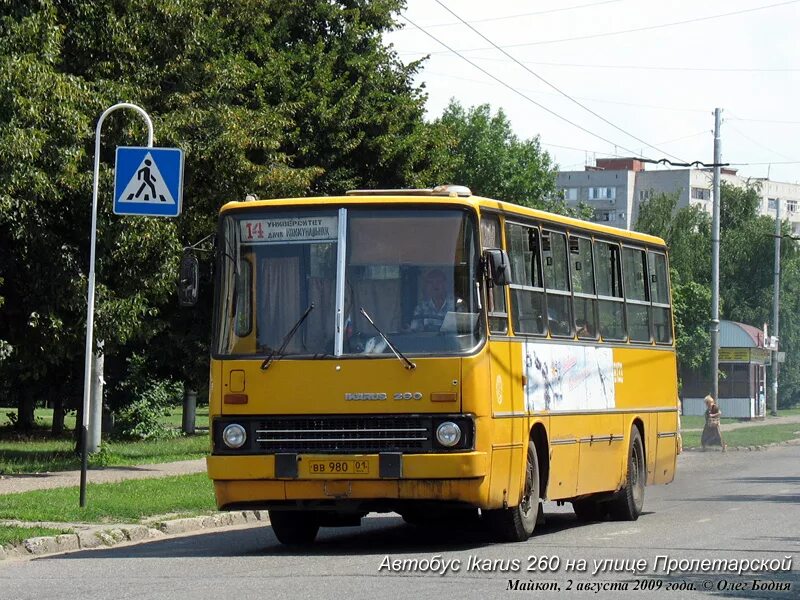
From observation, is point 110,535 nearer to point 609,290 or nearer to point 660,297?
point 609,290

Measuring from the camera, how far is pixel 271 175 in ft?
99.9

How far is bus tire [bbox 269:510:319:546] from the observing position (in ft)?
50.0

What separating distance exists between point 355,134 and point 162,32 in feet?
35.8

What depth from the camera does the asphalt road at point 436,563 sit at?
11.0m

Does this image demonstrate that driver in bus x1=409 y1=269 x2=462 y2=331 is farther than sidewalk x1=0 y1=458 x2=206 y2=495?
No

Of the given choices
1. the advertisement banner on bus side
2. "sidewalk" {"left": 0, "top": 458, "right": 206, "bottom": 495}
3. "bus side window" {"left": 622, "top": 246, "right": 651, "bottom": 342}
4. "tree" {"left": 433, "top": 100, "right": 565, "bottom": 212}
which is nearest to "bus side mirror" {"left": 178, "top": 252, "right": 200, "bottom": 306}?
the advertisement banner on bus side

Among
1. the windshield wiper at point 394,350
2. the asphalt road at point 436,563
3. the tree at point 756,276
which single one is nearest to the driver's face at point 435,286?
the windshield wiper at point 394,350

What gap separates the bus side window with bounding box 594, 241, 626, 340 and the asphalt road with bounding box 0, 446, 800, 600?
7.37 feet

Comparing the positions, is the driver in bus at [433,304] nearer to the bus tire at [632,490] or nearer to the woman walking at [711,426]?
the bus tire at [632,490]

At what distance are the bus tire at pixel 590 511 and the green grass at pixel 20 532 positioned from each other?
6.46 metres

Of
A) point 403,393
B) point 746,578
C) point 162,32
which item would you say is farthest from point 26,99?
point 746,578

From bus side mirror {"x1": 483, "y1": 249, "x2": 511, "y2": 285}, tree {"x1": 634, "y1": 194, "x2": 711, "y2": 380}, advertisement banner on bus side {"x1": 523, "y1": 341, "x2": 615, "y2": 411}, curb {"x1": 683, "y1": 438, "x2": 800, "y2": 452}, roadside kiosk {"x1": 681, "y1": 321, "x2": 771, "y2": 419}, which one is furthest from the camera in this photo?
tree {"x1": 634, "y1": 194, "x2": 711, "y2": 380}

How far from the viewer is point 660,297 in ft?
68.3

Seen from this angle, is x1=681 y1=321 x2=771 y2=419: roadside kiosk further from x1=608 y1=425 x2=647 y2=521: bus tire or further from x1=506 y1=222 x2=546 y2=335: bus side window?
x1=506 y1=222 x2=546 y2=335: bus side window
